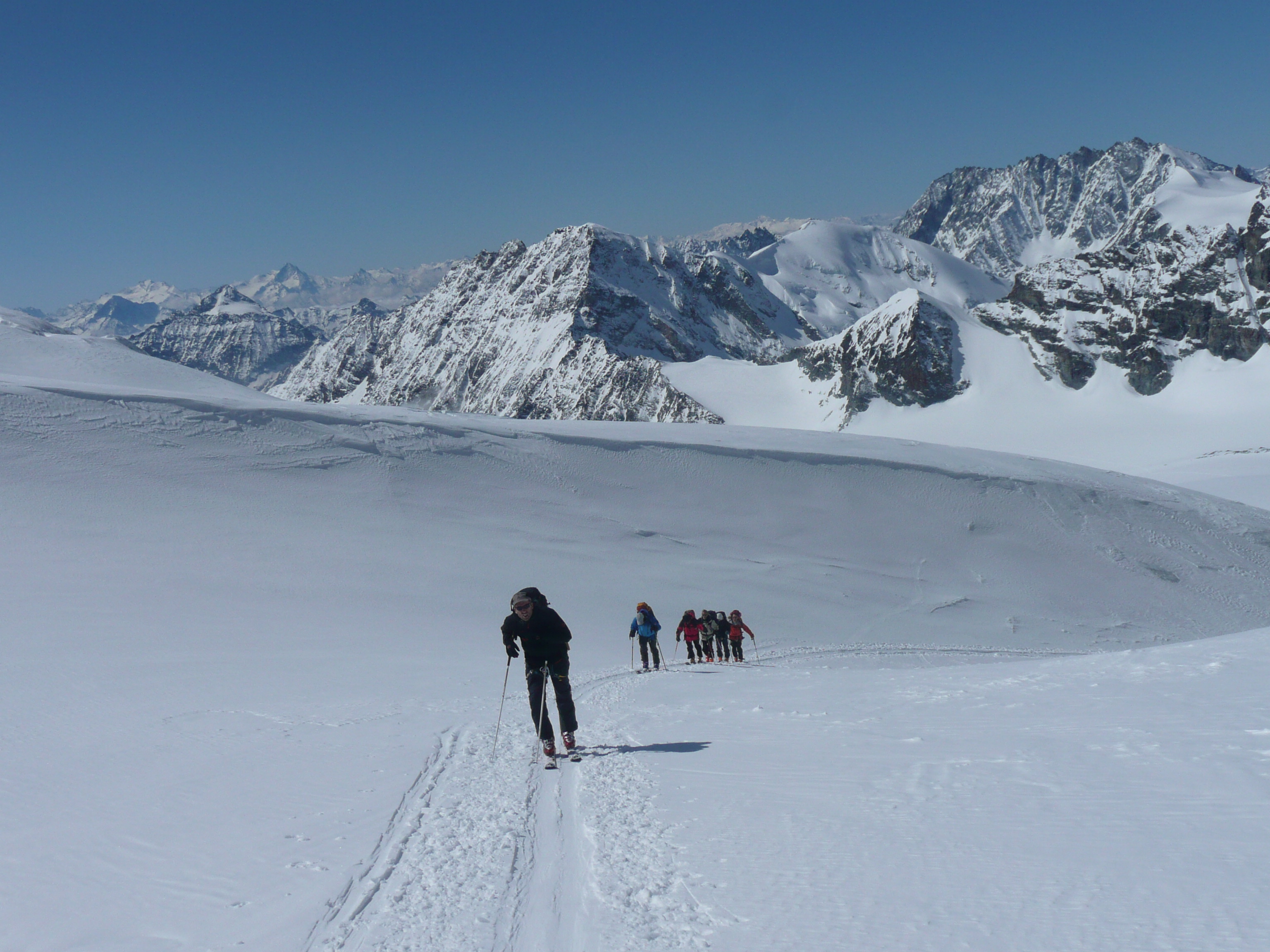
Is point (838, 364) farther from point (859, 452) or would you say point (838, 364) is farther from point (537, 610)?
point (537, 610)

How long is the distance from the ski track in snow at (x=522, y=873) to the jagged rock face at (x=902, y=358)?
138057mm

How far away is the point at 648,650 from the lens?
50.4 ft

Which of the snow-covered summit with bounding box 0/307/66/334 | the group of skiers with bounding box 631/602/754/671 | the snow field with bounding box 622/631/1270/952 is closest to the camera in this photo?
the snow field with bounding box 622/631/1270/952

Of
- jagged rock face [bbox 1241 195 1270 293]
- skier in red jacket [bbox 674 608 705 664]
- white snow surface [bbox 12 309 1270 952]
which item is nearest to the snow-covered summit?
white snow surface [bbox 12 309 1270 952]

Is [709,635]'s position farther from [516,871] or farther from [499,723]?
[516,871]

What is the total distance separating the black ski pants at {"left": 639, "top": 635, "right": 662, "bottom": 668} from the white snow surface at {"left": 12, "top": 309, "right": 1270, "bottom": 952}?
0.63 m

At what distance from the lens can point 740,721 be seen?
8.66m

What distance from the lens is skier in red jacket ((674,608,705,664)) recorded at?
17359 mm

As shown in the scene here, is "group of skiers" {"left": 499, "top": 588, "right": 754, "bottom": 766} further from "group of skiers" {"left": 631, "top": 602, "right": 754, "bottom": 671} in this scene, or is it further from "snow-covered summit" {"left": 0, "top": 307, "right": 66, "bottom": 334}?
"snow-covered summit" {"left": 0, "top": 307, "right": 66, "bottom": 334}

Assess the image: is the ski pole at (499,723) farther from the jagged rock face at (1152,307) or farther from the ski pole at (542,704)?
the jagged rock face at (1152,307)

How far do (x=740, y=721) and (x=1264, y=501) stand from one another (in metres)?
53.6

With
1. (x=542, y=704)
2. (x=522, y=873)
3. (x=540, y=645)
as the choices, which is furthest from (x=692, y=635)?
(x=522, y=873)

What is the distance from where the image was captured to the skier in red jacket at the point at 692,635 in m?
17.4

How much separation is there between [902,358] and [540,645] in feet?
460
